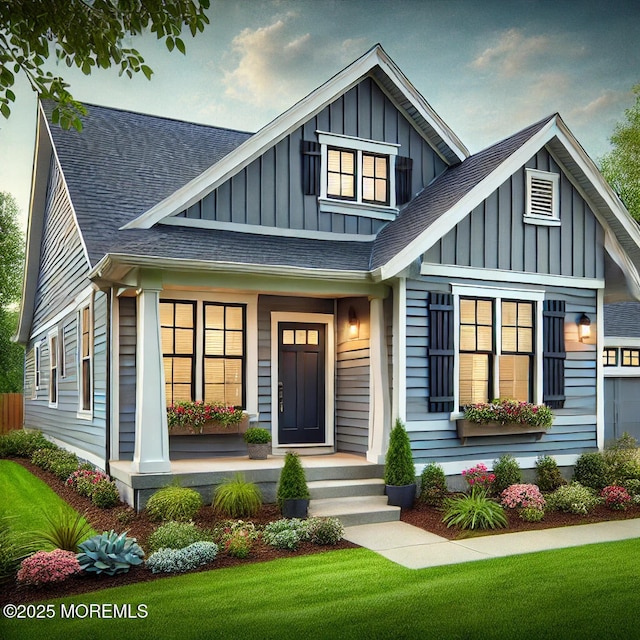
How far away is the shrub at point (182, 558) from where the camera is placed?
5.49m

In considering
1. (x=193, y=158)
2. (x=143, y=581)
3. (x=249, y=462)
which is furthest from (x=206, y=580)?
(x=193, y=158)

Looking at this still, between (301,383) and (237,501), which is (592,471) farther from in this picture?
(237,501)

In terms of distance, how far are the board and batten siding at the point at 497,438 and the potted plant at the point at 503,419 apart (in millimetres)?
169

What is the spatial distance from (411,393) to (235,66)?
425cm

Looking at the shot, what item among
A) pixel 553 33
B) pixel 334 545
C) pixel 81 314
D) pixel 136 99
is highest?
pixel 553 33

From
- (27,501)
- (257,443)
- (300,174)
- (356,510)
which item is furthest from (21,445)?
(356,510)

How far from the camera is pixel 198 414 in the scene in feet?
26.9

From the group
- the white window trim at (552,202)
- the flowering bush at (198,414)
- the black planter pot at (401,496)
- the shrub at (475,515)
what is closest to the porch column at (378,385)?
the black planter pot at (401,496)

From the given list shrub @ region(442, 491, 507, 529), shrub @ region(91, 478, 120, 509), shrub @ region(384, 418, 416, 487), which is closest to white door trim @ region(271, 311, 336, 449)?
shrub @ region(384, 418, 416, 487)

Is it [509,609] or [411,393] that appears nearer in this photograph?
[509,609]

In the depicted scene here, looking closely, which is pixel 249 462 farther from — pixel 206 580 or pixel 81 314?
pixel 81 314

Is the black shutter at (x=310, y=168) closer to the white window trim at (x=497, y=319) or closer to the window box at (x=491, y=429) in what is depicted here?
the white window trim at (x=497, y=319)

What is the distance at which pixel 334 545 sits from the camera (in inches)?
251

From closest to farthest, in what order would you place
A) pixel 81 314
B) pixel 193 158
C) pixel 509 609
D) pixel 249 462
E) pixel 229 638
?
1. pixel 229 638
2. pixel 509 609
3. pixel 249 462
4. pixel 81 314
5. pixel 193 158
